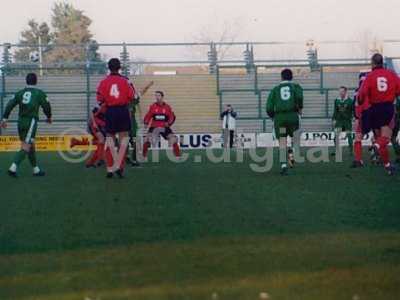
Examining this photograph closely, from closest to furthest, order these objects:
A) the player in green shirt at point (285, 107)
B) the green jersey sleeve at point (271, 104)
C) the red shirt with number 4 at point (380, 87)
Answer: the red shirt with number 4 at point (380, 87) < the player in green shirt at point (285, 107) < the green jersey sleeve at point (271, 104)

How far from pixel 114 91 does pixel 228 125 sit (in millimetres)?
22314

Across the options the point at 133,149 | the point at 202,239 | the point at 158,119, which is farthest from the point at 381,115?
the point at 202,239

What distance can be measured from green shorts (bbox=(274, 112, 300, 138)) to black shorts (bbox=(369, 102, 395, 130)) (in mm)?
1730

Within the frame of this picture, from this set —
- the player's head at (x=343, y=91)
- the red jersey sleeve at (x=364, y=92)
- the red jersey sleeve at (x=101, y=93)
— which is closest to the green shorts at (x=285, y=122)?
the red jersey sleeve at (x=364, y=92)

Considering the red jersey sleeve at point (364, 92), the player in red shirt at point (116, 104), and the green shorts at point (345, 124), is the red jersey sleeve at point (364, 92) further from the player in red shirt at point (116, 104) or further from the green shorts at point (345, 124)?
the green shorts at point (345, 124)

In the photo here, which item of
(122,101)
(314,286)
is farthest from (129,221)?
(122,101)

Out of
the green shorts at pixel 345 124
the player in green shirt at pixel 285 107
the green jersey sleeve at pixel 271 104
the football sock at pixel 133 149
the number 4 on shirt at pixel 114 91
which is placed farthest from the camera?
the green shorts at pixel 345 124

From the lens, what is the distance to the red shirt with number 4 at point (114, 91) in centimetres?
1753

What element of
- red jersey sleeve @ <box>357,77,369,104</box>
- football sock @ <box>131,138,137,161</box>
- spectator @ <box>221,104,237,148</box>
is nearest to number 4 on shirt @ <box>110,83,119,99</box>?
red jersey sleeve @ <box>357,77,369,104</box>

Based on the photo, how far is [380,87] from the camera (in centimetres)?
1717

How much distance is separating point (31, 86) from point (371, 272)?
40.2ft

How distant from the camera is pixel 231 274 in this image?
7.62 metres

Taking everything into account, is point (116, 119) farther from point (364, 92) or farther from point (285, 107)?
point (364, 92)

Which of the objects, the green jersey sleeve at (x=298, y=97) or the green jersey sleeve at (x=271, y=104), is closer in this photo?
the green jersey sleeve at (x=298, y=97)
